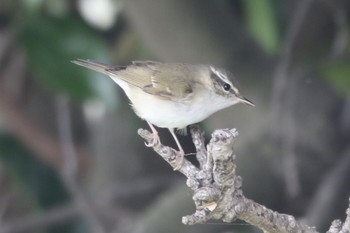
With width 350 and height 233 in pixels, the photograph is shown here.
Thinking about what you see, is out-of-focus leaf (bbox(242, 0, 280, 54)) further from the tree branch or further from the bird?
the tree branch

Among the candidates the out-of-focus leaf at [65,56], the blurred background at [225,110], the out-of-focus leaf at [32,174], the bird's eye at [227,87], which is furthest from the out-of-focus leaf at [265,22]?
the out-of-focus leaf at [32,174]

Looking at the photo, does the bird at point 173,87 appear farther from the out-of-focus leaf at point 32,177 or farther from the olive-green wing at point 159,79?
the out-of-focus leaf at point 32,177

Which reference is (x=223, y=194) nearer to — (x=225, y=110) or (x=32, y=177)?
(x=225, y=110)

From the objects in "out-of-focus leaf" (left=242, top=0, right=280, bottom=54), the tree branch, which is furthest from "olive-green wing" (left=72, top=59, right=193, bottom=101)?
the tree branch

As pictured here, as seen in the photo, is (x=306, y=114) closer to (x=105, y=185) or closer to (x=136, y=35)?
(x=136, y=35)

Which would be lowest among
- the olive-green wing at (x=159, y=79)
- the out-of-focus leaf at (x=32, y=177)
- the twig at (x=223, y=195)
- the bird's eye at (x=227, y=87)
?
the twig at (x=223, y=195)

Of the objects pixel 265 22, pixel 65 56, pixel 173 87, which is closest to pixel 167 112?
pixel 173 87
